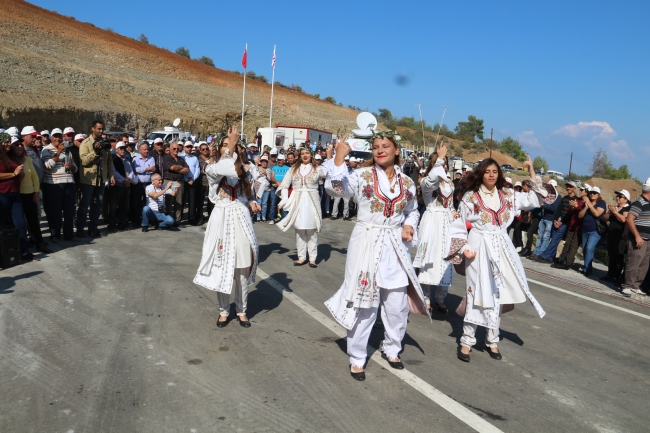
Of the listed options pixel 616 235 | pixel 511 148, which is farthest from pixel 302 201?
pixel 511 148

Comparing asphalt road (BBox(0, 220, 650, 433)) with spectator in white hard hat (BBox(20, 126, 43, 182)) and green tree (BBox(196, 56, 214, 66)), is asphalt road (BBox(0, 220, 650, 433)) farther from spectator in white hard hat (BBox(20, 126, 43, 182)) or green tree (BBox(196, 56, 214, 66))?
green tree (BBox(196, 56, 214, 66))

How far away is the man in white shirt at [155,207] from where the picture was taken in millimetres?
12227

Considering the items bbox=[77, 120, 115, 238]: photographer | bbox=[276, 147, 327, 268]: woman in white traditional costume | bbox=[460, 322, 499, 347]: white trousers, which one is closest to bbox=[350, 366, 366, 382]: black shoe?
bbox=[460, 322, 499, 347]: white trousers

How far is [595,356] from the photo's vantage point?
604 centimetres

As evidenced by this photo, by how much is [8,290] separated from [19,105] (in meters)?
20.8

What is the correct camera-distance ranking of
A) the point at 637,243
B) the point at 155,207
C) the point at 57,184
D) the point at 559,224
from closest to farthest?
the point at 637,243 → the point at 57,184 → the point at 559,224 → the point at 155,207

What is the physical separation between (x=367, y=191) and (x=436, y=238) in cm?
254

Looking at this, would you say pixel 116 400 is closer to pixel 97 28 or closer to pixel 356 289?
pixel 356 289

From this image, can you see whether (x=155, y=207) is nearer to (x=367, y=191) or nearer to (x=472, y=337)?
(x=367, y=191)

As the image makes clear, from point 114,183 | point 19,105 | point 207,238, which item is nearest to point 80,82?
point 19,105

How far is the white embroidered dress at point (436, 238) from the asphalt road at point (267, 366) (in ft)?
1.91

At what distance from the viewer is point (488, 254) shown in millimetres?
5707

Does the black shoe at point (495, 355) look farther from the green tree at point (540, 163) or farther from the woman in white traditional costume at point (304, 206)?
the green tree at point (540, 163)

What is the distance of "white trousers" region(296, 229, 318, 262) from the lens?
974 centimetres
